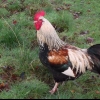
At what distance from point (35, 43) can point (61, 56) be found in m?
1.67

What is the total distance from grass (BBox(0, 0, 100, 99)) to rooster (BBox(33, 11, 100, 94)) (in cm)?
36

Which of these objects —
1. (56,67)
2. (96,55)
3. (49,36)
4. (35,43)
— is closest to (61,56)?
(56,67)

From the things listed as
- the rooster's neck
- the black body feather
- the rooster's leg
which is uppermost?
the rooster's neck

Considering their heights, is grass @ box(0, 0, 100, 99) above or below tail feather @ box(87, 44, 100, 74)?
below

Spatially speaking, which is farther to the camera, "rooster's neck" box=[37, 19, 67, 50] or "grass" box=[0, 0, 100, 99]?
"grass" box=[0, 0, 100, 99]

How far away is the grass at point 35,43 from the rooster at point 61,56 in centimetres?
36

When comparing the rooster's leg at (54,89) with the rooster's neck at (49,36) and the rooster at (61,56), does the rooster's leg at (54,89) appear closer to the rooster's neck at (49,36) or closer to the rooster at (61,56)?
the rooster at (61,56)

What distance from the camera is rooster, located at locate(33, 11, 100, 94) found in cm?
391

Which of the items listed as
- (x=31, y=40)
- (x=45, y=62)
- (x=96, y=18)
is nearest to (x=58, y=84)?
(x=45, y=62)

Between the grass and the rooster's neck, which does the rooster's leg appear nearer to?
the grass

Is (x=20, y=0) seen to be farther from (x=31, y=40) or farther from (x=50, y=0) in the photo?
(x=31, y=40)

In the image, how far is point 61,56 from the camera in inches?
153

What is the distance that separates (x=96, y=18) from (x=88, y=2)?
106 cm

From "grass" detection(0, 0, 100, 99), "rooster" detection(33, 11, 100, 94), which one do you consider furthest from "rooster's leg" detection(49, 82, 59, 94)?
"rooster" detection(33, 11, 100, 94)
